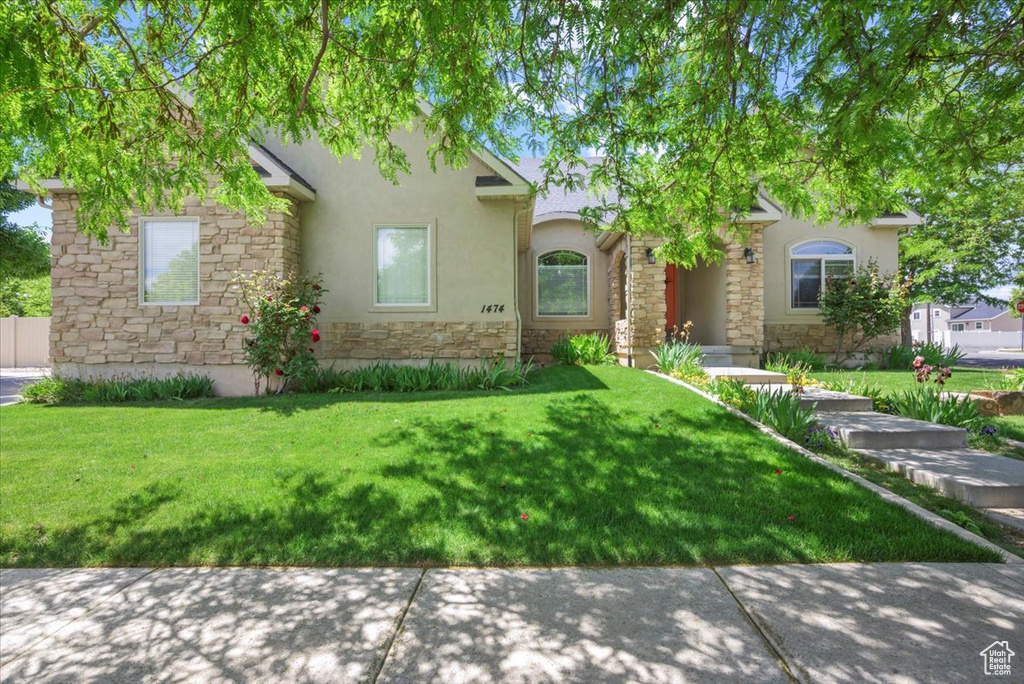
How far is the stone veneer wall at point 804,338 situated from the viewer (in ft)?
44.5

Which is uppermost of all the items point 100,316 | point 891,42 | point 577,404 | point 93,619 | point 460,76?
point 460,76

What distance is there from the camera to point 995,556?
3084 millimetres

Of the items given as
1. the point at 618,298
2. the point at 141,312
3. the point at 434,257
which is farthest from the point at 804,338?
the point at 141,312

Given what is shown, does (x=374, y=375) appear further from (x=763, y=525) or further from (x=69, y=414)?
(x=763, y=525)

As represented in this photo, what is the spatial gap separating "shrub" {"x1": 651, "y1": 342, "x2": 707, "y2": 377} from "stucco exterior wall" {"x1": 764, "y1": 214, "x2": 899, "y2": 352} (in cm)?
461

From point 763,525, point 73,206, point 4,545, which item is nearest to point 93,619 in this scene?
point 4,545

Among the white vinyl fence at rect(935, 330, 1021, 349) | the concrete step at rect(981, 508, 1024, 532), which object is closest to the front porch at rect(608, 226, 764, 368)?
the concrete step at rect(981, 508, 1024, 532)

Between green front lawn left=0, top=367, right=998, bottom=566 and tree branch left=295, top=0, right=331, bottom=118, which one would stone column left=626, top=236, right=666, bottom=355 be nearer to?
green front lawn left=0, top=367, right=998, bottom=566

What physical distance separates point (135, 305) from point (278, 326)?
3318mm

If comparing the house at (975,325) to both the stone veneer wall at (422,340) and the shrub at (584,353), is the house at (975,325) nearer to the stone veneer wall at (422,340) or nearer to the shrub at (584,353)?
the shrub at (584,353)

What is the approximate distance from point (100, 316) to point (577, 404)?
30.7 feet

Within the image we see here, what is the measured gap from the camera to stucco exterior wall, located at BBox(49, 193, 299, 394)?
9359mm

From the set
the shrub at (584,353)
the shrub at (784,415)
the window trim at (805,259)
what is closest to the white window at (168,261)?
the shrub at (584,353)

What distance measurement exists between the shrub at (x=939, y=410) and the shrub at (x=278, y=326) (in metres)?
9.09
